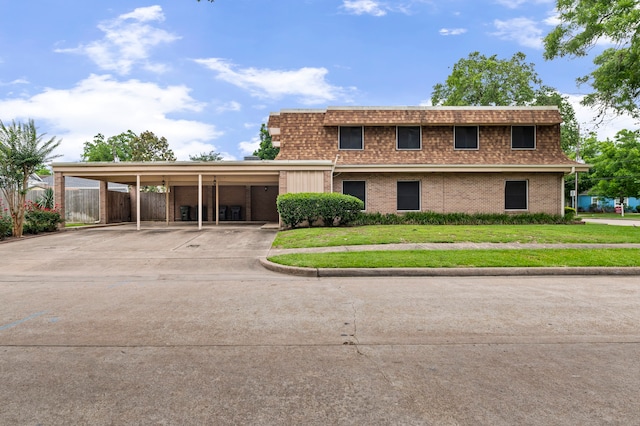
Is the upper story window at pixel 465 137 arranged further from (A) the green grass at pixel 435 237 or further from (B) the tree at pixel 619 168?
(B) the tree at pixel 619 168

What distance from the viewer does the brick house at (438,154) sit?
65.8 ft

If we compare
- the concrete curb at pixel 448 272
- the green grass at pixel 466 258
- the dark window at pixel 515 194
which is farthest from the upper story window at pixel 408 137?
the concrete curb at pixel 448 272

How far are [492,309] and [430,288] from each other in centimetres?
163

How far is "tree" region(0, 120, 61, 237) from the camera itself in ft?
51.4

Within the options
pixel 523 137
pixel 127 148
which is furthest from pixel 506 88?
pixel 127 148

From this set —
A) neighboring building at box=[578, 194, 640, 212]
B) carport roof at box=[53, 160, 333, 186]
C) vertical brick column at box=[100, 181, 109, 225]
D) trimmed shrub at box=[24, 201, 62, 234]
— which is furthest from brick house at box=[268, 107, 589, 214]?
neighboring building at box=[578, 194, 640, 212]

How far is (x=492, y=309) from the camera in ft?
19.1

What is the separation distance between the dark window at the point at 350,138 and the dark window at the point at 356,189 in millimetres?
2107

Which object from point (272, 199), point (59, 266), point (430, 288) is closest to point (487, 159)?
point (272, 199)

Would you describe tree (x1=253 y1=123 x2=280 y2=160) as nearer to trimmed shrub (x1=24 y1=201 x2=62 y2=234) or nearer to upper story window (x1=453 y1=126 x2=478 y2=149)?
upper story window (x1=453 y1=126 x2=478 y2=149)

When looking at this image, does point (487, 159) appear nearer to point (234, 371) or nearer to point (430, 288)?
point (430, 288)

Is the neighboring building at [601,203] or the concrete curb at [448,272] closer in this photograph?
the concrete curb at [448,272]

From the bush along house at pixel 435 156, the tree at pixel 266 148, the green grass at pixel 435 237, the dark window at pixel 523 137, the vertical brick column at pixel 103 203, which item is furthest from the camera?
the tree at pixel 266 148

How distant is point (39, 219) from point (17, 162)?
96.4 inches
